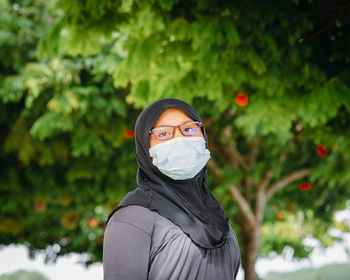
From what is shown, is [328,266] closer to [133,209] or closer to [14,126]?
[14,126]

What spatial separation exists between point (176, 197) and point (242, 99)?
289 cm

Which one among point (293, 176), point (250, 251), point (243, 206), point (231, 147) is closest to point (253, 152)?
point (231, 147)

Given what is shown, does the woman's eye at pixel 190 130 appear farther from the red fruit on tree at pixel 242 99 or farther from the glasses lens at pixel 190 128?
the red fruit on tree at pixel 242 99

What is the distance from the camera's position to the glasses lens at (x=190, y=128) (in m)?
2.40

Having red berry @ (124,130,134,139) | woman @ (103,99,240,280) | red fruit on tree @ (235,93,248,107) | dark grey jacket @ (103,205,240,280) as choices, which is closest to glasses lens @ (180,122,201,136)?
woman @ (103,99,240,280)

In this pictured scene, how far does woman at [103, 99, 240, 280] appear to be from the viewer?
2053 mm

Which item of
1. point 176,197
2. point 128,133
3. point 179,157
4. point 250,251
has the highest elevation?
point 128,133

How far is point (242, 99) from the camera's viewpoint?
498 cm

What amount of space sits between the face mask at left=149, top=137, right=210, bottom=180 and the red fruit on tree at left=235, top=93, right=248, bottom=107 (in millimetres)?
2600

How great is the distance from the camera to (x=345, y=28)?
4266mm

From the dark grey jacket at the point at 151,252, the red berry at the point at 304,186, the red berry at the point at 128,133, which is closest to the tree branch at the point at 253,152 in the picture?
the red berry at the point at 304,186

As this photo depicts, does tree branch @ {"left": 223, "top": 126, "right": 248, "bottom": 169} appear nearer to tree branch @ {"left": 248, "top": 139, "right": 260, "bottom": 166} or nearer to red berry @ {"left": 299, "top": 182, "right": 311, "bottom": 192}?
tree branch @ {"left": 248, "top": 139, "right": 260, "bottom": 166}

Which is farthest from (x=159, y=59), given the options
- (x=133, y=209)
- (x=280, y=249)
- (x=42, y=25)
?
(x=280, y=249)

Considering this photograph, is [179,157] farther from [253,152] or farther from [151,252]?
[253,152]
